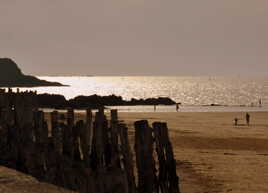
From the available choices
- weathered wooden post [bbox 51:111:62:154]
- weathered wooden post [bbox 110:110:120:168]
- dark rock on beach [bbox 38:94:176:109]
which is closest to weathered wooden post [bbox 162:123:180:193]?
weathered wooden post [bbox 110:110:120:168]

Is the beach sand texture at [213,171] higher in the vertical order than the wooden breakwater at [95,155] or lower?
lower

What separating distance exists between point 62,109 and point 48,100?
15.5 feet

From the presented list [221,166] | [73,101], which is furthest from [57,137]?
[73,101]

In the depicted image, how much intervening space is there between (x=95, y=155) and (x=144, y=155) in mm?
1244

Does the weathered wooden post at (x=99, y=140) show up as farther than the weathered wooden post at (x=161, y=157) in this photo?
Yes

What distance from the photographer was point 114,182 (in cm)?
1004

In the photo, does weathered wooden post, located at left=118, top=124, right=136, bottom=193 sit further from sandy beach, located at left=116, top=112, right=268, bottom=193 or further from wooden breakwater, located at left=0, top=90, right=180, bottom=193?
sandy beach, located at left=116, top=112, right=268, bottom=193

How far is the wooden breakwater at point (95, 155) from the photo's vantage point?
34.3ft

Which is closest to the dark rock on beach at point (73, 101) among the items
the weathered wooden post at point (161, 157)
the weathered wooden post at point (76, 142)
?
the weathered wooden post at point (76, 142)

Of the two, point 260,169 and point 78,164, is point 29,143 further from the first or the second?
point 260,169

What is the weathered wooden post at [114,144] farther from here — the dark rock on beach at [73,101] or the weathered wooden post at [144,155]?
the dark rock on beach at [73,101]

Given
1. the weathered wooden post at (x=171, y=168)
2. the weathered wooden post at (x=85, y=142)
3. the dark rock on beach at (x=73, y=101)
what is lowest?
the dark rock on beach at (x=73, y=101)

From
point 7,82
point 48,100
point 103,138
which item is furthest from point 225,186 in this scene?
point 7,82

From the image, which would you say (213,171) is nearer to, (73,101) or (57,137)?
(57,137)
